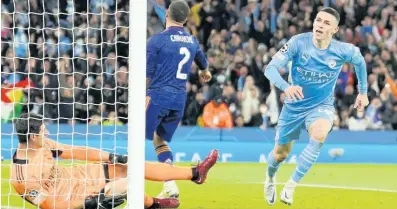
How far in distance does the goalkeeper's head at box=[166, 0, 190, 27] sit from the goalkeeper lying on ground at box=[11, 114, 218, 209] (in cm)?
216

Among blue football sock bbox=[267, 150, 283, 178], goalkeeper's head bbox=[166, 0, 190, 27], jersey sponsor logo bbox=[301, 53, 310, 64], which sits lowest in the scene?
blue football sock bbox=[267, 150, 283, 178]

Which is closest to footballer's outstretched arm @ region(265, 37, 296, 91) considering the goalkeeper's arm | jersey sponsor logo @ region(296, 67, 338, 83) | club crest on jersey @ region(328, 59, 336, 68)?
jersey sponsor logo @ region(296, 67, 338, 83)

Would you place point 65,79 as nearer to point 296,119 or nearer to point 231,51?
point 231,51

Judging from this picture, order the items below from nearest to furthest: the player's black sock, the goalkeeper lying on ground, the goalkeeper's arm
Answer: the goalkeeper lying on ground → the goalkeeper's arm → the player's black sock

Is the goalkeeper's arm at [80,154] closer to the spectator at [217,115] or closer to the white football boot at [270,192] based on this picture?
the white football boot at [270,192]

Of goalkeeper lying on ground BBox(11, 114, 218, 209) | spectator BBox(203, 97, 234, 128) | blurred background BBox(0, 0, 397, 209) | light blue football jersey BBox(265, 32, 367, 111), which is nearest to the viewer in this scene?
goalkeeper lying on ground BBox(11, 114, 218, 209)

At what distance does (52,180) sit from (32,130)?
0.54 metres

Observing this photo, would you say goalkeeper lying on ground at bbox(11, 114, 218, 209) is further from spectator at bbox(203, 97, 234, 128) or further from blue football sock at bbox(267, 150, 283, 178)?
spectator at bbox(203, 97, 234, 128)

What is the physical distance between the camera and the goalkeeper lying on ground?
31.2 feet

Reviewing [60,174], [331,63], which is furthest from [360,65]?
[60,174]

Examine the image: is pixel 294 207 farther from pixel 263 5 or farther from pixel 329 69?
pixel 263 5

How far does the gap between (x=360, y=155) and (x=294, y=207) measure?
24.2 feet

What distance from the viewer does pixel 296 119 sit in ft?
38.8

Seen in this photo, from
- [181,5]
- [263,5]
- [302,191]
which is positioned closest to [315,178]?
[302,191]
